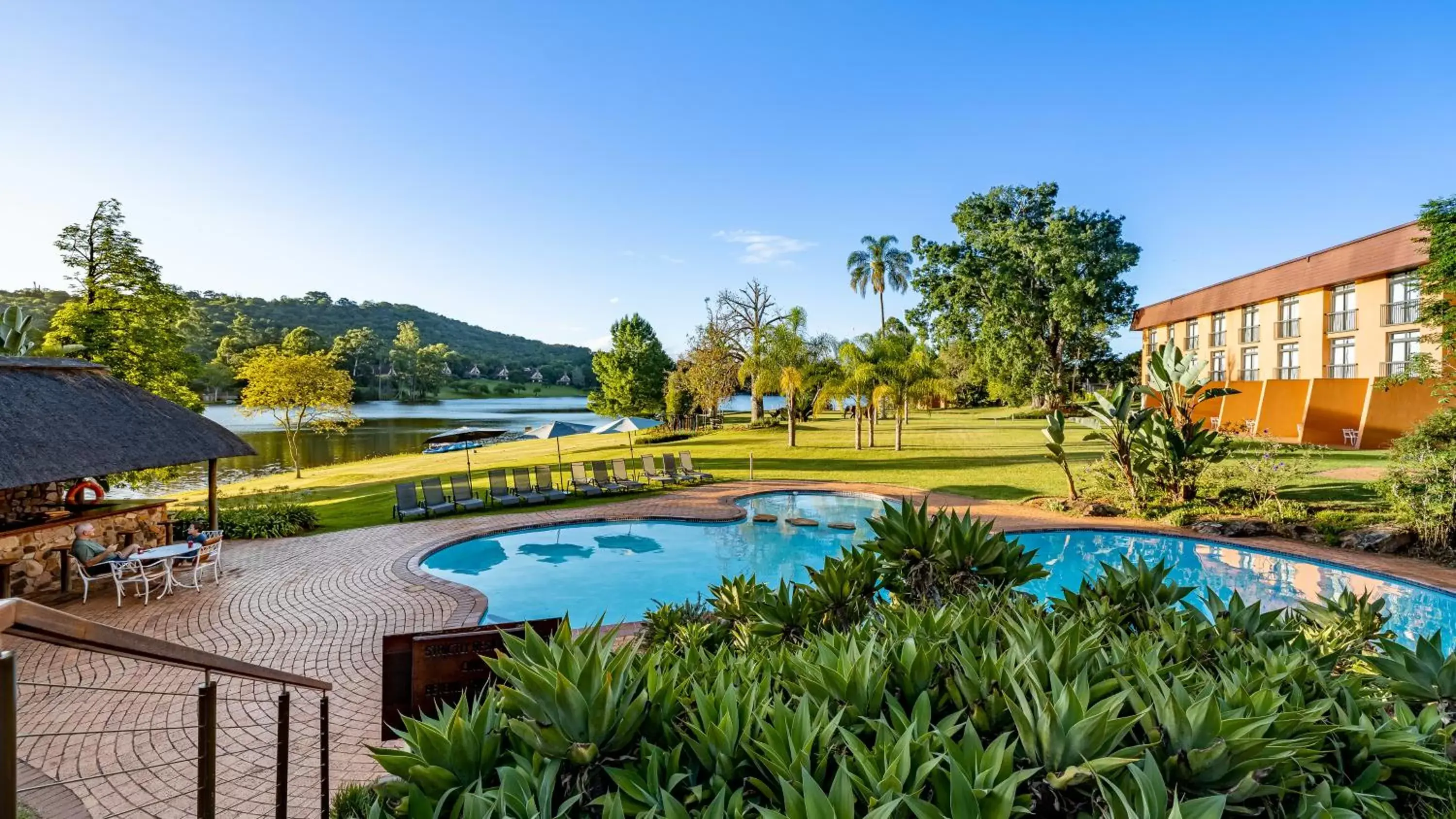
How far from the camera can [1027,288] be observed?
38.2 m

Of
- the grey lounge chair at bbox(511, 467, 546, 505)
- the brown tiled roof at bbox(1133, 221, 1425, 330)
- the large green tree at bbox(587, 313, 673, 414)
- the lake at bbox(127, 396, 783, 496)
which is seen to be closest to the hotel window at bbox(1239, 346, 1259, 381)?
the brown tiled roof at bbox(1133, 221, 1425, 330)

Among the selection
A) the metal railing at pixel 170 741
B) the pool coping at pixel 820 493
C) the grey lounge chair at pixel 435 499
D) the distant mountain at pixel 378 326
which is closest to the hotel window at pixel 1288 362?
the pool coping at pixel 820 493

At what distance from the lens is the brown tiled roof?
74.7 feet

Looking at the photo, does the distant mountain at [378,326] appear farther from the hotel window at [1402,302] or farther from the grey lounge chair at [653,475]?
Result: the hotel window at [1402,302]

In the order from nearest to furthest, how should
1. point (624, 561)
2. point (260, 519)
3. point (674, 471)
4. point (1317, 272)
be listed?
point (624, 561), point (260, 519), point (674, 471), point (1317, 272)

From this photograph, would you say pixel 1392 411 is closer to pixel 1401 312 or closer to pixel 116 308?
pixel 1401 312

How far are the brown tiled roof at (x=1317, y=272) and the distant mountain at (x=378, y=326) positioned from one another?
271 ft

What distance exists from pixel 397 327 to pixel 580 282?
247 ft

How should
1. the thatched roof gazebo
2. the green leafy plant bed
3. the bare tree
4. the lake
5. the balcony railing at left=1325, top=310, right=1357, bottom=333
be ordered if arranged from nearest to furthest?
the green leafy plant bed → the thatched roof gazebo → the balcony railing at left=1325, top=310, right=1357, bottom=333 → the lake → the bare tree

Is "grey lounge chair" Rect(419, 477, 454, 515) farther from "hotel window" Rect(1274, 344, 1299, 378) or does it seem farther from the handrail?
"hotel window" Rect(1274, 344, 1299, 378)

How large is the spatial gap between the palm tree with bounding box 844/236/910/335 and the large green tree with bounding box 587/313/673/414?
21261mm

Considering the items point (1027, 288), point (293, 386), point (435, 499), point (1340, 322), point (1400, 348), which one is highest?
point (1027, 288)

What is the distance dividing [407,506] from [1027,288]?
36854mm

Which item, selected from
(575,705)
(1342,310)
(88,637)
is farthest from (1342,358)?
(88,637)
